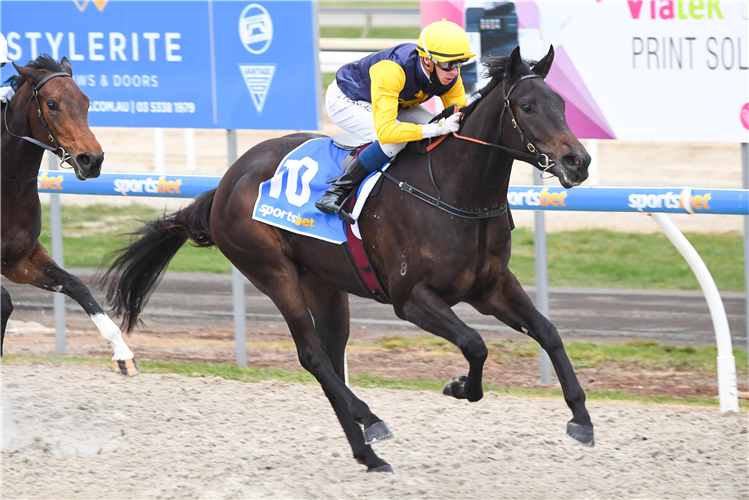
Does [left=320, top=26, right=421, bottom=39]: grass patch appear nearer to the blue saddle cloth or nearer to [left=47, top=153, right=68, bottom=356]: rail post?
[left=47, top=153, right=68, bottom=356]: rail post

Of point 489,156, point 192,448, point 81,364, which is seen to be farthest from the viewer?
point 81,364

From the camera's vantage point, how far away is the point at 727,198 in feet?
17.8

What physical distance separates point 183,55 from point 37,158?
1.83 m

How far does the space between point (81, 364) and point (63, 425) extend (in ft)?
5.29

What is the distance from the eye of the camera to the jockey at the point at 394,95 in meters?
4.41

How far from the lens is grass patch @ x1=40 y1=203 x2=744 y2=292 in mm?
9711

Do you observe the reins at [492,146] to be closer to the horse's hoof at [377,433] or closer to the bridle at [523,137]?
the bridle at [523,137]

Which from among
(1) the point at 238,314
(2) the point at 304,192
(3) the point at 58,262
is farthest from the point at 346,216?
(3) the point at 58,262

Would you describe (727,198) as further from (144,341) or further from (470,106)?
(144,341)

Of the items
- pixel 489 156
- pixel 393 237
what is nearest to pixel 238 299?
pixel 393 237

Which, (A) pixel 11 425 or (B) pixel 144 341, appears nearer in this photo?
(A) pixel 11 425

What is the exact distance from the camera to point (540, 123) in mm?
4117

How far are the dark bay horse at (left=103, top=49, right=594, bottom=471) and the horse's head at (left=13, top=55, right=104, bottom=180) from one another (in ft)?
2.29

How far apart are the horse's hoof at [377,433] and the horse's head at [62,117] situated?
6.15ft
